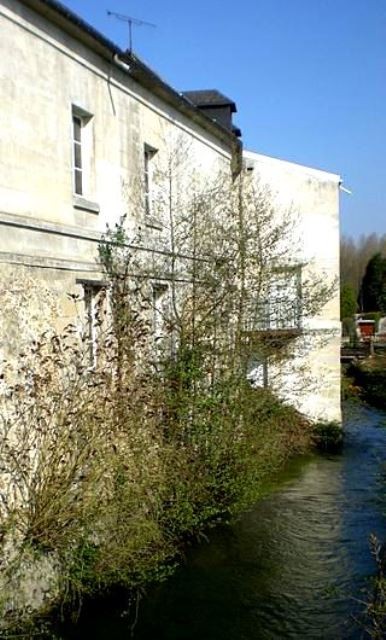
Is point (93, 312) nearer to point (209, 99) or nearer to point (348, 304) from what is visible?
point (209, 99)

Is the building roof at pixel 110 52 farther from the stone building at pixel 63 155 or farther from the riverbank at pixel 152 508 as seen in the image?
the riverbank at pixel 152 508

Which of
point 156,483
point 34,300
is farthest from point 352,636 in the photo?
point 34,300

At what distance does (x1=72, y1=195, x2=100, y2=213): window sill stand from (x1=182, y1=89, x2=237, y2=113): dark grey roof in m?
10.5

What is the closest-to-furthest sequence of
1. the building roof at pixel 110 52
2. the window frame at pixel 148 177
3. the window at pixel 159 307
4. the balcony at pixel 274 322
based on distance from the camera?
the building roof at pixel 110 52, the window at pixel 159 307, the window frame at pixel 148 177, the balcony at pixel 274 322

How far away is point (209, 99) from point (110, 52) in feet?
33.2

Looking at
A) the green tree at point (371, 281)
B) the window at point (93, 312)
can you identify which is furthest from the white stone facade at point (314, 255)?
the green tree at point (371, 281)

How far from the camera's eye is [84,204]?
36.7 feet

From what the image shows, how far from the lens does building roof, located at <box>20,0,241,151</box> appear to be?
32.5ft

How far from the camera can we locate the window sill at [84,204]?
10961 mm

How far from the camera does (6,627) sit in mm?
8242

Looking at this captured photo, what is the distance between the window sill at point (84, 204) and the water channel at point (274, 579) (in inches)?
227

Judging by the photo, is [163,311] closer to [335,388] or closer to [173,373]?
[173,373]

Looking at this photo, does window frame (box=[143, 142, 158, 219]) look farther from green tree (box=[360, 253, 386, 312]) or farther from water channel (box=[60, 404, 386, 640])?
green tree (box=[360, 253, 386, 312])

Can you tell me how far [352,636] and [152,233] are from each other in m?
7.81
